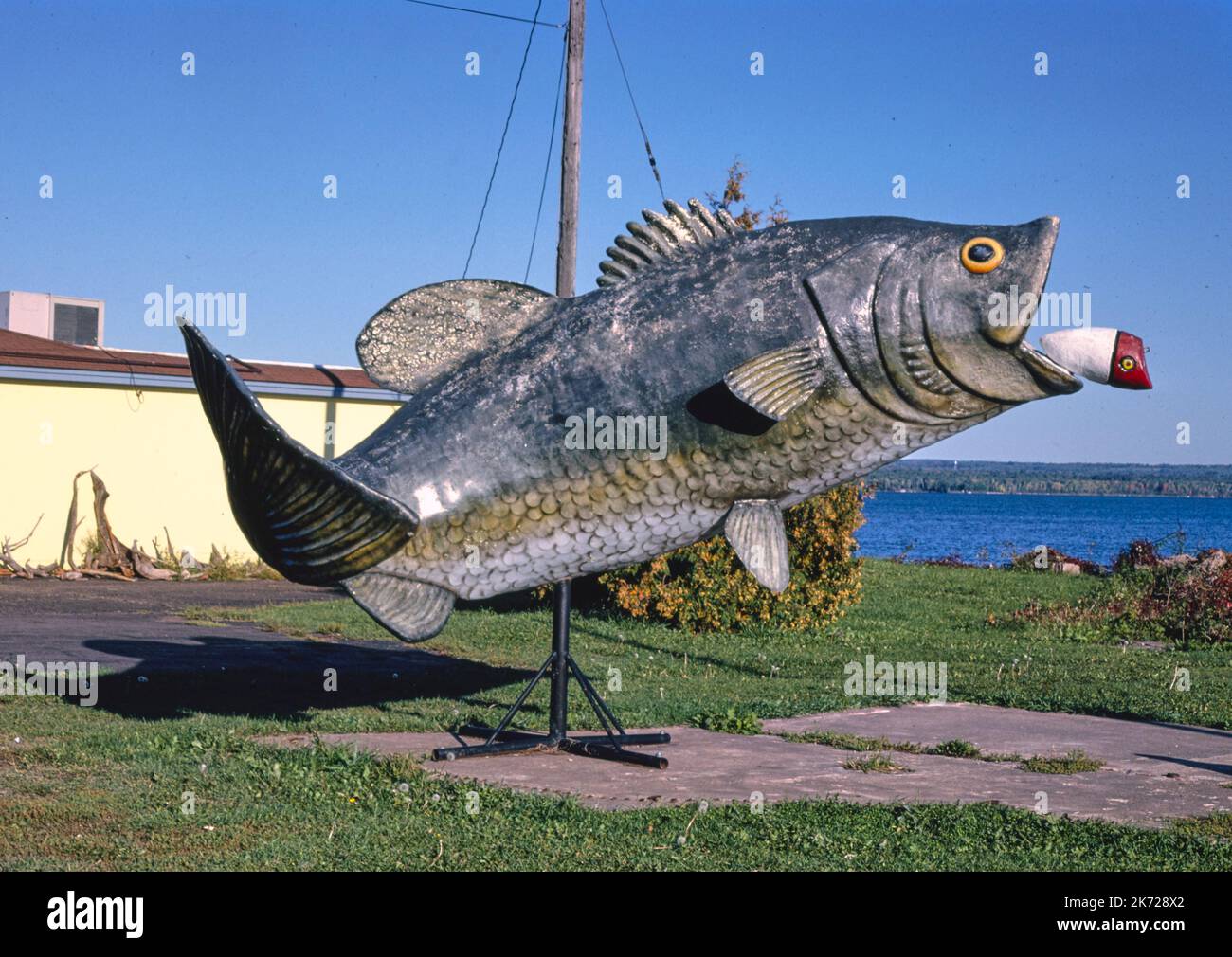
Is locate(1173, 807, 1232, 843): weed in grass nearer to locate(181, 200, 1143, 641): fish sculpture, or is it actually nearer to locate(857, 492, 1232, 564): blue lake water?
locate(181, 200, 1143, 641): fish sculpture

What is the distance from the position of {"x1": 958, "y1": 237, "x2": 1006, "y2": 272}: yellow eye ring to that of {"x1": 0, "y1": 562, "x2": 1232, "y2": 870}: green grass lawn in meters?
3.04

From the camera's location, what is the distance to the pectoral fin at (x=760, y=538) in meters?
4.59

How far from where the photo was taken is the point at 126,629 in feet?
46.9

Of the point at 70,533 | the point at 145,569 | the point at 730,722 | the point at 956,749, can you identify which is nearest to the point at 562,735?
the point at 730,722

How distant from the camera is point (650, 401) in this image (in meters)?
4.50

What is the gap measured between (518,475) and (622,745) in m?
4.56

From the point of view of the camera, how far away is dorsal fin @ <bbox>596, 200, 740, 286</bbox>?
4863 mm

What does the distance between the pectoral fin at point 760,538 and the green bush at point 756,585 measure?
10226mm

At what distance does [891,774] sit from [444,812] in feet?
9.33

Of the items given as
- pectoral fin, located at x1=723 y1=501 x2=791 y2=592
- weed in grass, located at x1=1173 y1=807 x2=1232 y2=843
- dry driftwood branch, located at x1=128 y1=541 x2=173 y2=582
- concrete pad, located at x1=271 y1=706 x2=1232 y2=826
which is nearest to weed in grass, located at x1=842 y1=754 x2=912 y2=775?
concrete pad, located at x1=271 y1=706 x2=1232 y2=826

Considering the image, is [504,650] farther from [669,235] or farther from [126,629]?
[669,235]

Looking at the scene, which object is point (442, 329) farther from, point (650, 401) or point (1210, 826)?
point (1210, 826)

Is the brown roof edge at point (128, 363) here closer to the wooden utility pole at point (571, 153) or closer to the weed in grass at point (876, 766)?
the wooden utility pole at point (571, 153)
